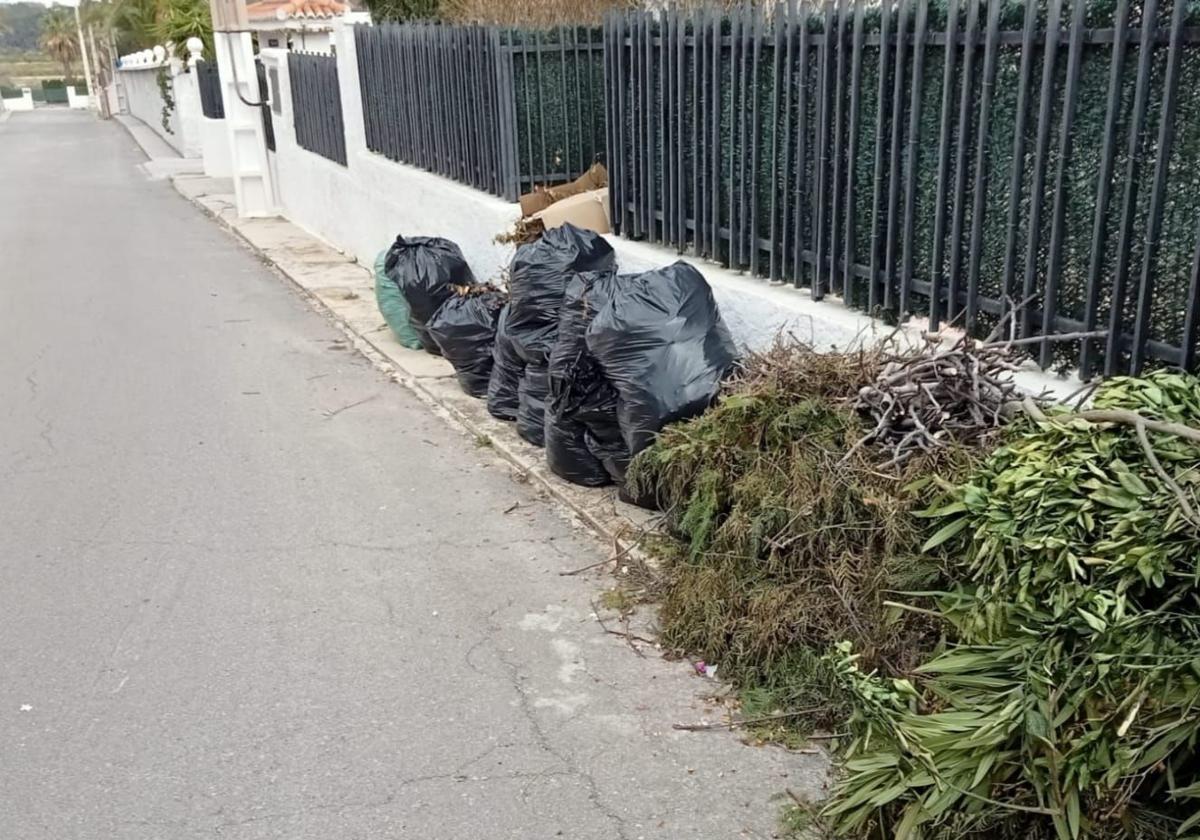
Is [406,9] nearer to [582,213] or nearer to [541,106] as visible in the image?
[541,106]

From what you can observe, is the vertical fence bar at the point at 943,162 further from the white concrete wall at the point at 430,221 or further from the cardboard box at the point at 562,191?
the cardboard box at the point at 562,191

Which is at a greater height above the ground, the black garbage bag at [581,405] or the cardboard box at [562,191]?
the cardboard box at [562,191]

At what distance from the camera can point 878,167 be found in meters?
4.81

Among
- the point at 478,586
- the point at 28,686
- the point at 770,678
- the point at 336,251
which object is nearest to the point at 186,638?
the point at 28,686

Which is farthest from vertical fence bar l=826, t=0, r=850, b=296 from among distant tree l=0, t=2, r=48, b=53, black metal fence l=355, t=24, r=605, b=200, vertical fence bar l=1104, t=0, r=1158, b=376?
distant tree l=0, t=2, r=48, b=53

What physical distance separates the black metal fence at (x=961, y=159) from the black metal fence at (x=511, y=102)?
1860 millimetres

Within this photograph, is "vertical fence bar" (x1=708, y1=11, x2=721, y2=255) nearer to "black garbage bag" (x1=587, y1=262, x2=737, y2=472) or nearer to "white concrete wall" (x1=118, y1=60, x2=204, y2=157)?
Answer: "black garbage bag" (x1=587, y1=262, x2=737, y2=472)

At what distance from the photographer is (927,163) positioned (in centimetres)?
461

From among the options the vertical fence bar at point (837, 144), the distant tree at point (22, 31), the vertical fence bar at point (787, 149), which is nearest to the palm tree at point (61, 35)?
the distant tree at point (22, 31)

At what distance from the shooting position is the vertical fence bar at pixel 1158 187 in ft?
11.4

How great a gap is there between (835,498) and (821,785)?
0.96 m

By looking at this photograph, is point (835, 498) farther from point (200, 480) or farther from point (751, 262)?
point (200, 480)

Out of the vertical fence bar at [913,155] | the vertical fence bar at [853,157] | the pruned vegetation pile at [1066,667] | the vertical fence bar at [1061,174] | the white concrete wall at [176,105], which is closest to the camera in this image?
the pruned vegetation pile at [1066,667]

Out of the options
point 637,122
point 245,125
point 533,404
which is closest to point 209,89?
point 245,125
